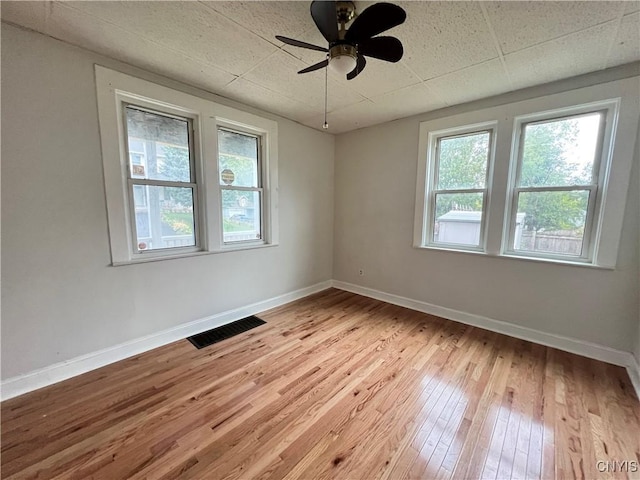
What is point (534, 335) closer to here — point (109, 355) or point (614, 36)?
point (614, 36)

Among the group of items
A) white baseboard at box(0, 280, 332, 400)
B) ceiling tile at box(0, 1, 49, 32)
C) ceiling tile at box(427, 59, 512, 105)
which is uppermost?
ceiling tile at box(427, 59, 512, 105)

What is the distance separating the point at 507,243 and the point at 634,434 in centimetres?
165

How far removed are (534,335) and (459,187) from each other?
174cm

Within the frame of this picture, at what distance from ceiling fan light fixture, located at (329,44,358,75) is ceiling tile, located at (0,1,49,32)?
1702mm

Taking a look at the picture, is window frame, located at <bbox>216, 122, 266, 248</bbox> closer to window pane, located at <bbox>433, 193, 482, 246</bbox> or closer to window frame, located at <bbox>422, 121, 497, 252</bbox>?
window frame, located at <bbox>422, 121, 497, 252</bbox>

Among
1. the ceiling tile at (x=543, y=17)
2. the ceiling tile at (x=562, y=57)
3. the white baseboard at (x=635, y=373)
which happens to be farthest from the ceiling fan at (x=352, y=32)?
the white baseboard at (x=635, y=373)

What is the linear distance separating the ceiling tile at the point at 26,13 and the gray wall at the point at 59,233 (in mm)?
83

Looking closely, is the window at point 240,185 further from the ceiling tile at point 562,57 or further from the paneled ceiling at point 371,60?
the ceiling tile at point 562,57

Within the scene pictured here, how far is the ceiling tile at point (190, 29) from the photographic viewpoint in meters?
1.50

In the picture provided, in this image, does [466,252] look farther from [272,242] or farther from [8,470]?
[8,470]

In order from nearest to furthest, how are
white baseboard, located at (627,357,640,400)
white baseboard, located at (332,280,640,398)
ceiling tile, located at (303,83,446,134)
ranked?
white baseboard, located at (627,357,640,400), white baseboard, located at (332,280,640,398), ceiling tile, located at (303,83,446,134)

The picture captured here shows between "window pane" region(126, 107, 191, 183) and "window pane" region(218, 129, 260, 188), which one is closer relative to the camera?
"window pane" region(126, 107, 191, 183)

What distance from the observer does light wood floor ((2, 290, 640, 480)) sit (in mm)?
1319

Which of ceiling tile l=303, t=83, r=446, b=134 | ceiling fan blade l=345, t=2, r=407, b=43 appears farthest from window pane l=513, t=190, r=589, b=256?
ceiling fan blade l=345, t=2, r=407, b=43
